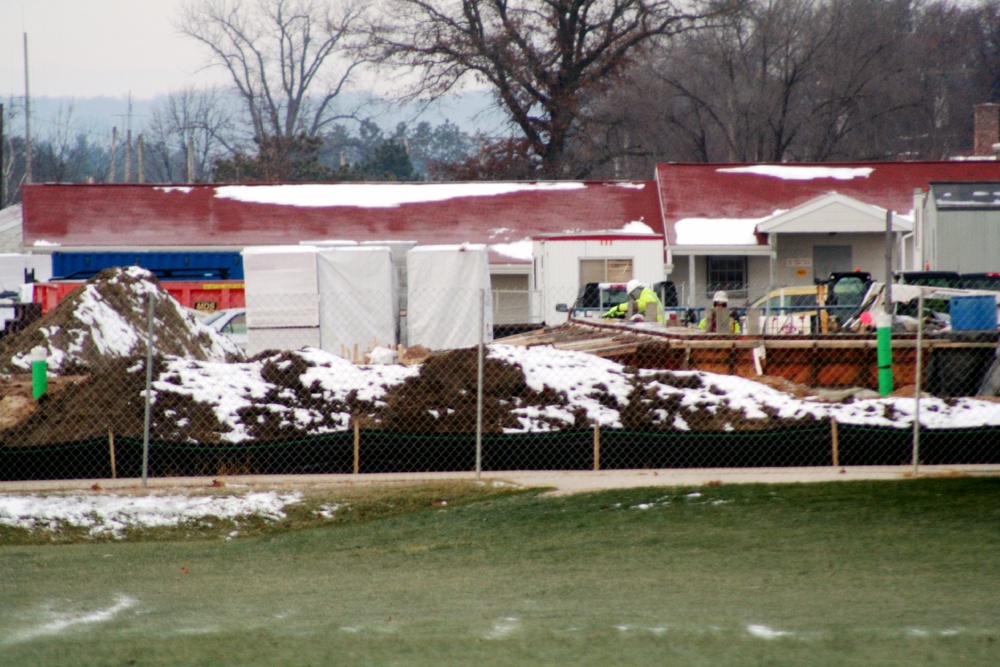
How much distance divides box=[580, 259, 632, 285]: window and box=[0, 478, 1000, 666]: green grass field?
1747 centimetres

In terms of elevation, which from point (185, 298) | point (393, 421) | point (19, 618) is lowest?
point (19, 618)

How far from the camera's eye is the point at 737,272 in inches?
1305

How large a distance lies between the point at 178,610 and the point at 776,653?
3438 millimetres

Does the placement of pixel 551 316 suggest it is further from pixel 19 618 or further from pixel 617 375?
pixel 19 618

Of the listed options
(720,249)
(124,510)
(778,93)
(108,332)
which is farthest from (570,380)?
(778,93)

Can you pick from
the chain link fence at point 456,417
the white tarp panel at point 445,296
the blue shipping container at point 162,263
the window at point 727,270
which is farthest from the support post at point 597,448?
the window at point 727,270

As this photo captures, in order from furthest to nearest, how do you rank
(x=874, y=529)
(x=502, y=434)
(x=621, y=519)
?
1. (x=502, y=434)
2. (x=621, y=519)
3. (x=874, y=529)

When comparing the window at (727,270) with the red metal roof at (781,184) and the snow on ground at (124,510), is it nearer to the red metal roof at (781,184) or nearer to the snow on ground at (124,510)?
the red metal roof at (781,184)

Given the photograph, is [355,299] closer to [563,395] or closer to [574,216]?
[563,395]

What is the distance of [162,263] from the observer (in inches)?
1251

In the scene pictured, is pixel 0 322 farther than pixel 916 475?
Yes

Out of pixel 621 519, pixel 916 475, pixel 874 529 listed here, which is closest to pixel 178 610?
pixel 621 519

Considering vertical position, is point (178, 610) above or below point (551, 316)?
below

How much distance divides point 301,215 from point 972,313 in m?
23.3
